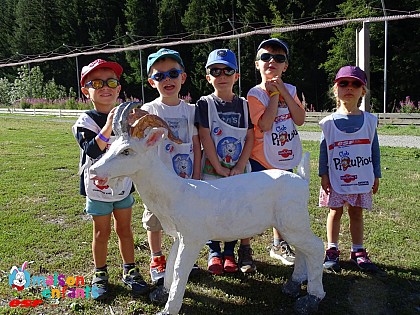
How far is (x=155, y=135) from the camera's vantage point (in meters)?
2.62

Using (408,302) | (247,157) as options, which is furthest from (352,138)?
(408,302)

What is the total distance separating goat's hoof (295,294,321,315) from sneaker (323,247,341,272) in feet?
2.65

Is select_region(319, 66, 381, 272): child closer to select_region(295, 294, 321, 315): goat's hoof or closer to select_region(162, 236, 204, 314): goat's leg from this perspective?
select_region(295, 294, 321, 315): goat's hoof

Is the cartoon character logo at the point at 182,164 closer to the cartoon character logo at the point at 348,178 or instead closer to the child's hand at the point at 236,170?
the child's hand at the point at 236,170

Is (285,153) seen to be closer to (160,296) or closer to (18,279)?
(160,296)

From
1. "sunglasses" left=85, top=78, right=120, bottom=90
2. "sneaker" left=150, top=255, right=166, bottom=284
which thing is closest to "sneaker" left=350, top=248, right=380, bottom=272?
"sneaker" left=150, top=255, right=166, bottom=284

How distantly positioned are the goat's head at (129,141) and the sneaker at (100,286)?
49.2 inches

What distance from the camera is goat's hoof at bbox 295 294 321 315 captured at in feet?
10.1

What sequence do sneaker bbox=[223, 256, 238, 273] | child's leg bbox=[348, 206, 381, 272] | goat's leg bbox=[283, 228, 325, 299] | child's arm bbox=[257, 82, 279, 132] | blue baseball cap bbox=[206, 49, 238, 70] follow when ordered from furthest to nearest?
child's leg bbox=[348, 206, 381, 272] → sneaker bbox=[223, 256, 238, 273] → child's arm bbox=[257, 82, 279, 132] → blue baseball cap bbox=[206, 49, 238, 70] → goat's leg bbox=[283, 228, 325, 299]

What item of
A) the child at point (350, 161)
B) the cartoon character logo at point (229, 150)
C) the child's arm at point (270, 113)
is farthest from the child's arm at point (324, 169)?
the cartoon character logo at point (229, 150)

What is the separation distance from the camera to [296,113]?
12.1 feet

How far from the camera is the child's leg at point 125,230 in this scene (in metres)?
3.55

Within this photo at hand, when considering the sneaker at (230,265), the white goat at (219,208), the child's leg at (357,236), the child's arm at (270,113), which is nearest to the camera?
the white goat at (219,208)

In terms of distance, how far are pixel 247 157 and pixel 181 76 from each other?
3.02ft
